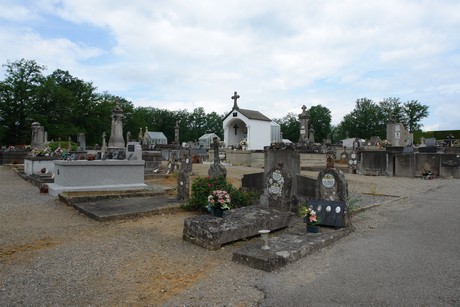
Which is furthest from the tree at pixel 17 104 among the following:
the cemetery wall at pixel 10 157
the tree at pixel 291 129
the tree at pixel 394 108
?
the tree at pixel 394 108

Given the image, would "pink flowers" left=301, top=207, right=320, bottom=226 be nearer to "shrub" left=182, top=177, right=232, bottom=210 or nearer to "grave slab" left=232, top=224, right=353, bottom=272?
"grave slab" left=232, top=224, right=353, bottom=272

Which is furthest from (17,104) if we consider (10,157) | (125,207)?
(125,207)

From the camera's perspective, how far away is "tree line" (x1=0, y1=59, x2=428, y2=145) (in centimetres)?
4200

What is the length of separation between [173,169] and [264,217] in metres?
10.8

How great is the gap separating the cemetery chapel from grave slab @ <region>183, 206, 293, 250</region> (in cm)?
2623

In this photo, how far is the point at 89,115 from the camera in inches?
2079

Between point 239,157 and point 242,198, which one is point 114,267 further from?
point 239,157

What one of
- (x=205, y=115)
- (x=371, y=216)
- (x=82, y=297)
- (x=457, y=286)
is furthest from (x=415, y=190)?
(x=205, y=115)

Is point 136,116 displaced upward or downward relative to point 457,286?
upward

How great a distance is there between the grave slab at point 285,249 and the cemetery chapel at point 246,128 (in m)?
26.9

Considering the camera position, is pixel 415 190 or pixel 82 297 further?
pixel 415 190

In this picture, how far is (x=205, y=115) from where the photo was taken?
86.8m

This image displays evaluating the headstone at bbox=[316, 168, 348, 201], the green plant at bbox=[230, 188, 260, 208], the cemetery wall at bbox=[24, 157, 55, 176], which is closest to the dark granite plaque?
the headstone at bbox=[316, 168, 348, 201]

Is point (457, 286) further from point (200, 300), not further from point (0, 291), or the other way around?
point (0, 291)
